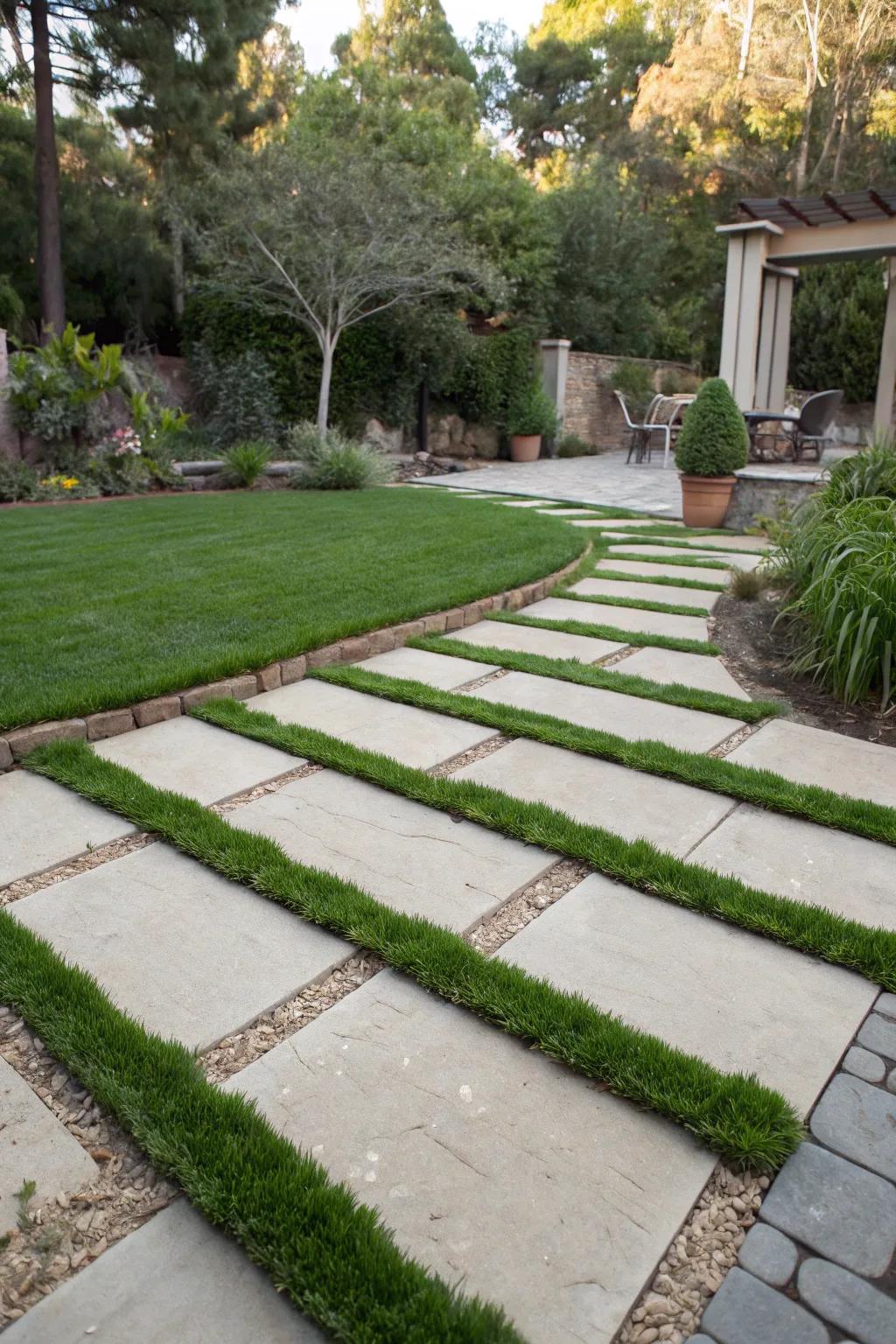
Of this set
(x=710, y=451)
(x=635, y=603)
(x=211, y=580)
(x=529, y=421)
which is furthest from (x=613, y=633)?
(x=529, y=421)

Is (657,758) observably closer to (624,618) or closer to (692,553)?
(624,618)

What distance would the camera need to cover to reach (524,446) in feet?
48.1

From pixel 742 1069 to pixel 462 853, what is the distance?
2.84 ft

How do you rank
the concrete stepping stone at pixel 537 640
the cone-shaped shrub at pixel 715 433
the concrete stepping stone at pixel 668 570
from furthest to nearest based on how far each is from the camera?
1. the cone-shaped shrub at pixel 715 433
2. the concrete stepping stone at pixel 668 570
3. the concrete stepping stone at pixel 537 640

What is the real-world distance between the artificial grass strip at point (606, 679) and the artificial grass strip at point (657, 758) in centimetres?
44

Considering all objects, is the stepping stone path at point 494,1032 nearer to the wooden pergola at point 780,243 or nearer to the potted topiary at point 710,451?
the potted topiary at point 710,451

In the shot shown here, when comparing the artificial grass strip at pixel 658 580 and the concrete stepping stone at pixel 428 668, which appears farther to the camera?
the artificial grass strip at pixel 658 580

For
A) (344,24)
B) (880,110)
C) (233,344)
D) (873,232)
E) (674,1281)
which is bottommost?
(674,1281)

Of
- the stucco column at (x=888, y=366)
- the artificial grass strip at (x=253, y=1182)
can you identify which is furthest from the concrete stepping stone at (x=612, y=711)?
the stucco column at (x=888, y=366)

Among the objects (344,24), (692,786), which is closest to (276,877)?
(692,786)

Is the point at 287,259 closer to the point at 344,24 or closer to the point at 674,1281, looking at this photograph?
the point at 674,1281

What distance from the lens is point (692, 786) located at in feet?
8.73

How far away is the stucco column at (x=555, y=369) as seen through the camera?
1526 centimetres

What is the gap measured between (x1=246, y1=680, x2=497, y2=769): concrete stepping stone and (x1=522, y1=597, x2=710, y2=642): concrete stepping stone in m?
1.59
